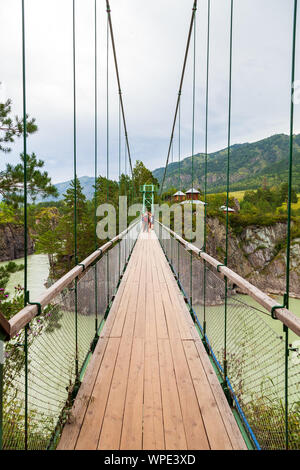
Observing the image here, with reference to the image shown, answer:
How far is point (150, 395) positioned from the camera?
1397 millimetres

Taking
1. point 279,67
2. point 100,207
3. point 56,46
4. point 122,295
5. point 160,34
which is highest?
point 160,34

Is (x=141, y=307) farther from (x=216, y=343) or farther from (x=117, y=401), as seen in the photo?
(x=117, y=401)

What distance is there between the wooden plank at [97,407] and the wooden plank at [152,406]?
0.20 meters

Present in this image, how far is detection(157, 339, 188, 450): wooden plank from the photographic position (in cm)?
109

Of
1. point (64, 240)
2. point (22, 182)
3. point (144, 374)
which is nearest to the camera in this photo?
point (144, 374)

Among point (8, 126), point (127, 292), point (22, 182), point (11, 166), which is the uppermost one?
point (8, 126)

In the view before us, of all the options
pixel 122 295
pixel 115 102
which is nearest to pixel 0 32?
pixel 122 295

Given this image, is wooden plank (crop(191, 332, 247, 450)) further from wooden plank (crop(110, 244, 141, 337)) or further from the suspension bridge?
wooden plank (crop(110, 244, 141, 337))

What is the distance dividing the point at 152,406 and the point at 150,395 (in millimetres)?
86

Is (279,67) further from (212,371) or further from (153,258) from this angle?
(212,371)

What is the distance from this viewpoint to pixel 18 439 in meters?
1.02

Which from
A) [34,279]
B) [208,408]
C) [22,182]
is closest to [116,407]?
[208,408]

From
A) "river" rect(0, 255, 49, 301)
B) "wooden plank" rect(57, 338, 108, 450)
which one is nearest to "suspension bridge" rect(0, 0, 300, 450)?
"wooden plank" rect(57, 338, 108, 450)
